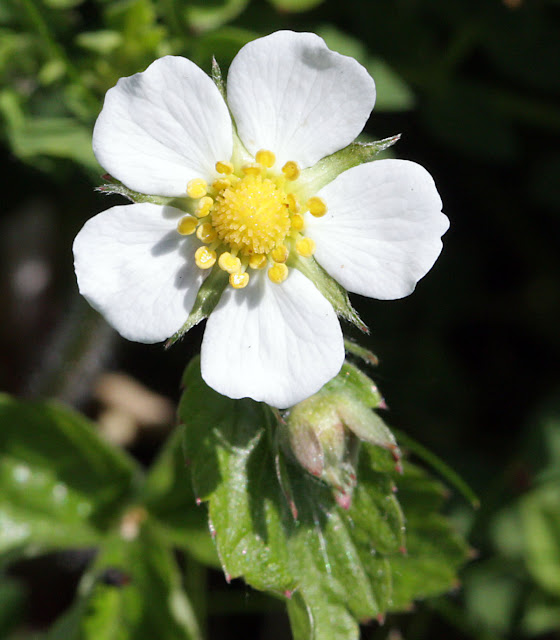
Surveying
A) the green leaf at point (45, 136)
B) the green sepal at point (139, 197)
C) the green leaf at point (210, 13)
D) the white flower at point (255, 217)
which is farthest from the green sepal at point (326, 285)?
the green leaf at point (210, 13)

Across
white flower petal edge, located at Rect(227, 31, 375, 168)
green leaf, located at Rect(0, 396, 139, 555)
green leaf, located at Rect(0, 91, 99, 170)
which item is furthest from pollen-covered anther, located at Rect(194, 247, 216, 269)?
green leaf, located at Rect(0, 396, 139, 555)

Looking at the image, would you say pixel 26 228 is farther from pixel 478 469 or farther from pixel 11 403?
pixel 478 469

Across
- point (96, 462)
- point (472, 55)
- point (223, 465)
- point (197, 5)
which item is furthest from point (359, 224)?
point (472, 55)

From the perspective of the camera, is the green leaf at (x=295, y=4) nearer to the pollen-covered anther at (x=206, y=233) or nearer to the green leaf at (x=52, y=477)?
the pollen-covered anther at (x=206, y=233)

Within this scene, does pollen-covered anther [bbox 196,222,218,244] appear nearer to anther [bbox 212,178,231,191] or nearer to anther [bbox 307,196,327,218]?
anther [bbox 212,178,231,191]

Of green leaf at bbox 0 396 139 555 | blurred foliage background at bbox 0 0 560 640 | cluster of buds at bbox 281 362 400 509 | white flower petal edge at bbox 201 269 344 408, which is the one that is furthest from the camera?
blurred foliage background at bbox 0 0 560 640

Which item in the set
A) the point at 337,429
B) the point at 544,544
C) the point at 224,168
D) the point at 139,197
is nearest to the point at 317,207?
the point at 224,168
